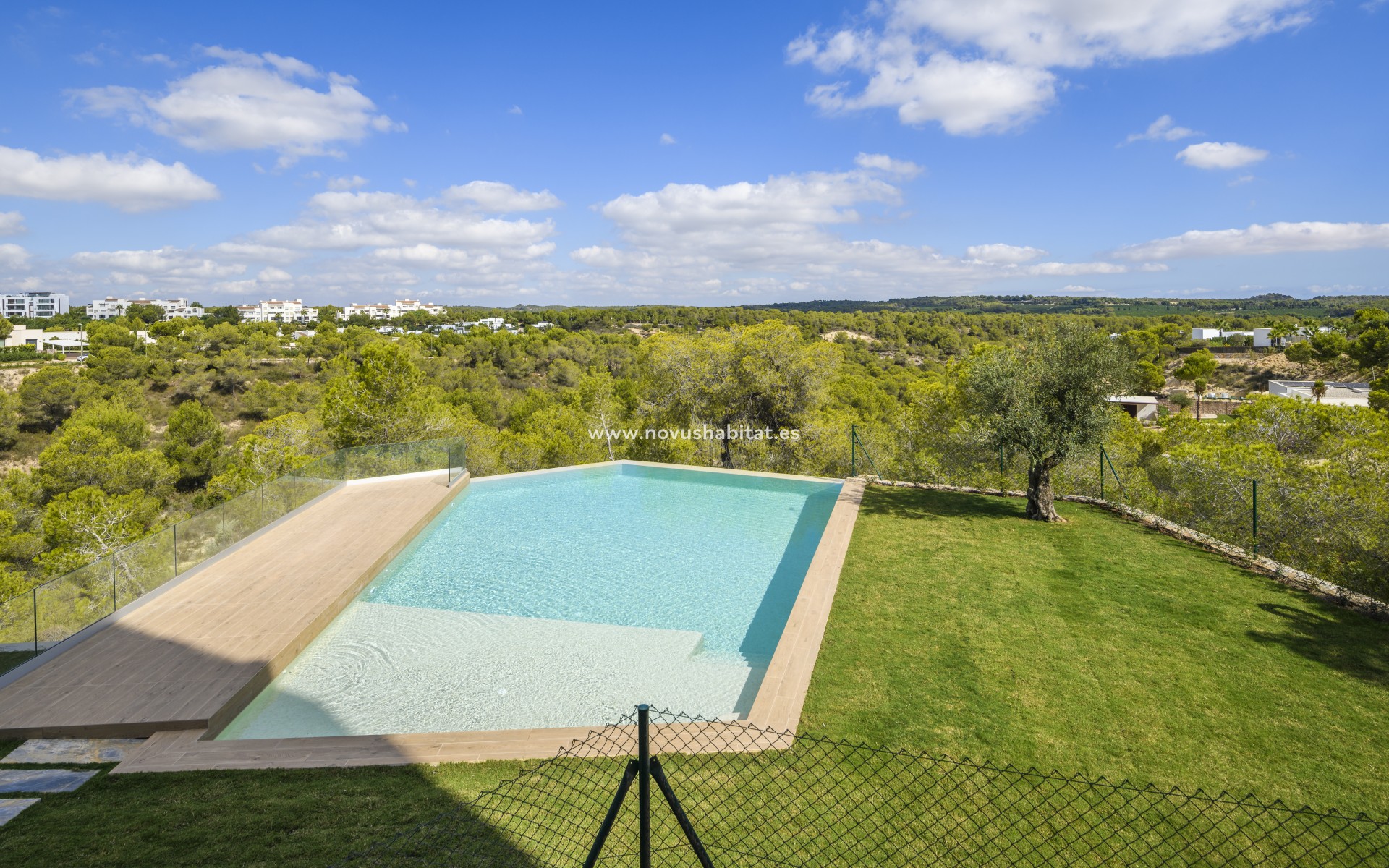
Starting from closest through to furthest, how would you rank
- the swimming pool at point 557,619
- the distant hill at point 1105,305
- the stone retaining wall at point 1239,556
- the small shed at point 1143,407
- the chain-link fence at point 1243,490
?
the swimming pool at point 557,619 < the stone retaining wall at point 1239,556 < the chain-link fence at point 1243,490 < the small shed at point 1143,407 < the distant hill at point 1105,305

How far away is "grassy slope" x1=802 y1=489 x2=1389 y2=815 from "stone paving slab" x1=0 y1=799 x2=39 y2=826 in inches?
186

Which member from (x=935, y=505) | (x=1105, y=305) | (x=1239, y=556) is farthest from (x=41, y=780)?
(x=1105, y=305)

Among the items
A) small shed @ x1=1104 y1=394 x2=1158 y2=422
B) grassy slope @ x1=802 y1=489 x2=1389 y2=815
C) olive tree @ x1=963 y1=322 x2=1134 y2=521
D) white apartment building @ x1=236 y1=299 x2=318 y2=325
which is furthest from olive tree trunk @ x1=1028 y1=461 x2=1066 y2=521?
white apartment building @ x1=236 y1=299 x2=318 y2=325

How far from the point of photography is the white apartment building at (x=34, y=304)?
114125mm

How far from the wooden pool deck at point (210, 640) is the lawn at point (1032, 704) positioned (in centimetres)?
106

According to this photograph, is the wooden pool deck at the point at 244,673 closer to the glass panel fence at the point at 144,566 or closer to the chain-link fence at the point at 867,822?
the glass panel fence at the point at 144,566

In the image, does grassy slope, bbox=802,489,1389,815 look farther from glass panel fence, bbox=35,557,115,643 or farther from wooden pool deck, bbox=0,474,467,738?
glass panel fence, bbox=35,557,115,643

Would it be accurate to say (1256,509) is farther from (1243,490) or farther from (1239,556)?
(1239,556)

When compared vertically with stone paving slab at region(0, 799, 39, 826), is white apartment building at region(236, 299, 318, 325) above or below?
above

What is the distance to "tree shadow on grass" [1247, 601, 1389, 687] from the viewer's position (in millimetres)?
5449

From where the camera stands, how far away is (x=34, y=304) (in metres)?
118

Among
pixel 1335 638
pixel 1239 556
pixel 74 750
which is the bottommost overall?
pixel 74 750

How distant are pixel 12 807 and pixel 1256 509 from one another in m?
12.1

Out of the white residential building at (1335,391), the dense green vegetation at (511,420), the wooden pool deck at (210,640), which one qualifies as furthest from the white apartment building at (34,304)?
the white residential building at (1335,391)
